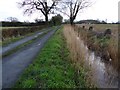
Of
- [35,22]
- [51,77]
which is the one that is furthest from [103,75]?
Result: [35,22]

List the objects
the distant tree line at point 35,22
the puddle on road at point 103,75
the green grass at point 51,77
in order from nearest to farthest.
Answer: the green grass at point 51,77, the puddle on road at point 103,75, the distant tree line at point 35,22

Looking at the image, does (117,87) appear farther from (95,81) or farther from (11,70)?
(11,70)

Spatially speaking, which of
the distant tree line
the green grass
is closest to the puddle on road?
the green grass

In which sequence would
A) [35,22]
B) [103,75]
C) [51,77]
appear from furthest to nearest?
[35,22]
[103,75]
[51,77]

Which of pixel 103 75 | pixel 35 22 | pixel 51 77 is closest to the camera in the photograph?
pixel 51 77

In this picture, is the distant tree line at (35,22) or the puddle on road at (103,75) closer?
the puddle on road at (103,75)

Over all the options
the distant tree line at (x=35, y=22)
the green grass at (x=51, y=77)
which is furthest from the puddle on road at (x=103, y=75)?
the distant tree line at (x=35, y=22)

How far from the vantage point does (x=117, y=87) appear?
8.25m

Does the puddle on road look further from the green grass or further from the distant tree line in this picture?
the distant tree line

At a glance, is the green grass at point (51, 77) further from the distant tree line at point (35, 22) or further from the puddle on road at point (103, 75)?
the distant tree line at point (35, 22)

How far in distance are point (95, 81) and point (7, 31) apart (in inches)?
639

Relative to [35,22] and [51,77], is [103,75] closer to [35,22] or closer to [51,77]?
[51,77]

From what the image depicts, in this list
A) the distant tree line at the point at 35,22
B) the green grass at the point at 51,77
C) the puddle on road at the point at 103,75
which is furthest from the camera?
the distant tree line at the point at 35,22

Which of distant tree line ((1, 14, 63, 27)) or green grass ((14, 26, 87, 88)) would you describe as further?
distant tree line ((1, 14, 63, 27))
